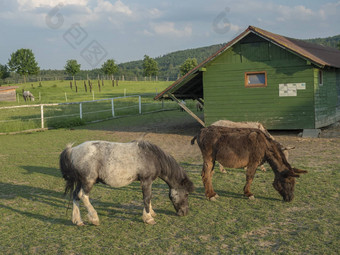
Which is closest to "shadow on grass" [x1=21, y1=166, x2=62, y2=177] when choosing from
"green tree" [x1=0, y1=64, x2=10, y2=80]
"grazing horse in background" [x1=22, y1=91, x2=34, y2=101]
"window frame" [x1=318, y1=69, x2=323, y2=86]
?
"window frame" [x1=318, y1=69, x2=323, y2=86]

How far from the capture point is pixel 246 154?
22.4 ft

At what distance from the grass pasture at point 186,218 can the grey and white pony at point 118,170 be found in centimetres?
35

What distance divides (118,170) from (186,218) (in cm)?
139

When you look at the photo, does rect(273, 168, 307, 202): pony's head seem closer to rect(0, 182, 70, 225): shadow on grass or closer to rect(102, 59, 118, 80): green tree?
rect(0, 182, 70, 225): shadow on grass

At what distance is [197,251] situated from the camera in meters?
4.64

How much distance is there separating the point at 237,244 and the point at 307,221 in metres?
1.43

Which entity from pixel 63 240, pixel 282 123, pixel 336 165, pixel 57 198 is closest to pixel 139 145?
pixel 63 240

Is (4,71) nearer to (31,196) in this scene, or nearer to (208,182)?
(31,196)

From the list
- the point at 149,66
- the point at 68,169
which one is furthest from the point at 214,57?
the point at 149,66

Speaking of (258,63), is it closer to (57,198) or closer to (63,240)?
(57,198)

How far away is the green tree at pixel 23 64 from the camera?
67.6 metres

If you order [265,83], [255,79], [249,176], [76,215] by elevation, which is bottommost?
[76,215]

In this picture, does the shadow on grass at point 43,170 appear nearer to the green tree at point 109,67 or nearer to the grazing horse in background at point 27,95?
the grazing horse in background at point 27,95

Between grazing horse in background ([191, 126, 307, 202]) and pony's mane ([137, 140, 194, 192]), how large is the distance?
1.10 meters
